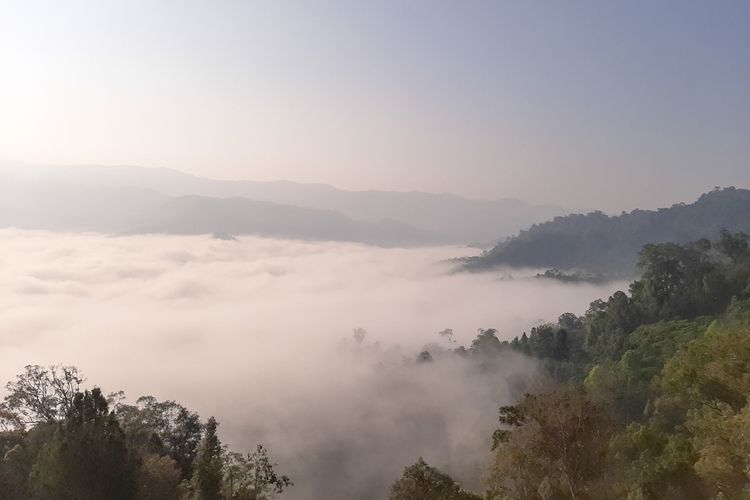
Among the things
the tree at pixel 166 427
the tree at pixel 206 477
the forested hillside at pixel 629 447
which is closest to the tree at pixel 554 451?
the forested hillside at pixel 629 447

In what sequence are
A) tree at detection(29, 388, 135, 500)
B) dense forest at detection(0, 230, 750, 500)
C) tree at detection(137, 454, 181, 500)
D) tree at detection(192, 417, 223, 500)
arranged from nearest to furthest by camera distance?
dense forest at detection(0, 230, 750, 500) → tree at detection(29, 388, 135, 500) → tree at detection(192, 417, 223, 500) → tree at detection(137, 454, 181, 500)

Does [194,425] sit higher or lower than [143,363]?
higher

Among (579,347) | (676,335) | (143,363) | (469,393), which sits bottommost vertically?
(143,363)

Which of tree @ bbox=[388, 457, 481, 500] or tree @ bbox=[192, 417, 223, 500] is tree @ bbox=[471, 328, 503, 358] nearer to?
tree @ bbox=[388, 457, 481, 500]

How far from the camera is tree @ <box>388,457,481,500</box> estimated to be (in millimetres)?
17125

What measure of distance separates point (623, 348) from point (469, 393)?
72.7 ft

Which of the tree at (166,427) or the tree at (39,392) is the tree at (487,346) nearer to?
the tree at (166,427)

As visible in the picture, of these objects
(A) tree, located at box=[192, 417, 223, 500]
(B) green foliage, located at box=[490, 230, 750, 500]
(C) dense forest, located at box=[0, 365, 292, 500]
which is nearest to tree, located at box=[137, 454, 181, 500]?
(C) dense forest, located at box=[0, 365, 292, 500]

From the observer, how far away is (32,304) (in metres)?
162

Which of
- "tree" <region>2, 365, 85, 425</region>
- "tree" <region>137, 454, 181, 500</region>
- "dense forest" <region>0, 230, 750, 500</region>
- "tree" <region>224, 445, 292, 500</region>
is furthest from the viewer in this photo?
"tree" <region>2, 365, 85, 425</region>

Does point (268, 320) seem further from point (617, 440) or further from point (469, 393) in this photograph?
point (617, 440)

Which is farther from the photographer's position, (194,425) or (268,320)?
(268,320)

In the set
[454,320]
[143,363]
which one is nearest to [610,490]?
[143,363]

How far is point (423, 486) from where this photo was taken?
17219 millimetres
